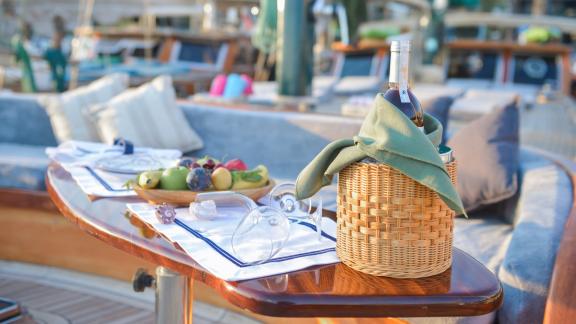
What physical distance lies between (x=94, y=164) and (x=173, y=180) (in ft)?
2.04

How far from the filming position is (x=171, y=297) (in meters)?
1.71

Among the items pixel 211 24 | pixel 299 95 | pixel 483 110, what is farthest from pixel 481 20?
pixel 299 95

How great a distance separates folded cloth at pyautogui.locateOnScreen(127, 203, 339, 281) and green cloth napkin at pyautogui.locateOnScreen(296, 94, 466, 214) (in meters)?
0.14

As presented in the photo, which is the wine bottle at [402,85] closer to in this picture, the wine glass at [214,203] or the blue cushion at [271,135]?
the wine glass at [214,203]

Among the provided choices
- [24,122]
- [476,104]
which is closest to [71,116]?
[24,122]

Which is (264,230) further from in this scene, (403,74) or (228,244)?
(403,74)

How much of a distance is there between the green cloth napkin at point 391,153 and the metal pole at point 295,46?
9.82ft

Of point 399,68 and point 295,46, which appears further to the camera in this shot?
point 295,46

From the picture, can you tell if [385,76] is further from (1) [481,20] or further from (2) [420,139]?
(2) [420,139]

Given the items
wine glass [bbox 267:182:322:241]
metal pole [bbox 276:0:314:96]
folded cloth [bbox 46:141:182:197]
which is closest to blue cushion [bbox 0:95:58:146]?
folded cloth [bbox 46:141:182:197]

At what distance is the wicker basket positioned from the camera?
3.91 feet

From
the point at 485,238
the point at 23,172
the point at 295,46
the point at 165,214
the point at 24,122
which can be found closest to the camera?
the point at 165,214

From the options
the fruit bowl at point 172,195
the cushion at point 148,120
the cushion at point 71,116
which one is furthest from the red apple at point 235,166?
the cushion at point 71,116

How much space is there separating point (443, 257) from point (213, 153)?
7.85 feet
